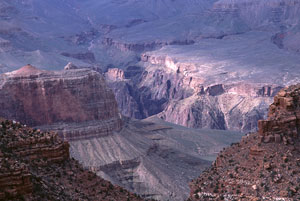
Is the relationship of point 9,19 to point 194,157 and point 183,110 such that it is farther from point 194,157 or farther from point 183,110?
point 194,157

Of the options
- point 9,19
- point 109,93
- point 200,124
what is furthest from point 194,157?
point 9,19

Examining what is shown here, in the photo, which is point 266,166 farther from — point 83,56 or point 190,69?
point 83,56

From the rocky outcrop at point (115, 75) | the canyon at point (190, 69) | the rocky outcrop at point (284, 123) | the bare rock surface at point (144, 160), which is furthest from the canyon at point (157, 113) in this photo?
the rocky outcrop at point (115, 75)

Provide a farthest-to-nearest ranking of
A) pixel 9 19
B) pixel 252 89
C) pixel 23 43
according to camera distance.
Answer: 1. pixel 9 19
2. pixel 23 43
3. pixel 252 89

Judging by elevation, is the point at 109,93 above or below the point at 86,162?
above

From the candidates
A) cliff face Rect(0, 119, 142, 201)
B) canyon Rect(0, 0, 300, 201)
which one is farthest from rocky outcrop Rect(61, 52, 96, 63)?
cliff face Rect(0, 119, 142, 201)

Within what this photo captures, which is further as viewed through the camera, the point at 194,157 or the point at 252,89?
the point at 252,89

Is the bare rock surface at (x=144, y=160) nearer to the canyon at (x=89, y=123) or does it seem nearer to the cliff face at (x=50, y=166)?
the canyon at (x=89, y=123)

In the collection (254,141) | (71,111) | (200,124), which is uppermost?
(254,141)
